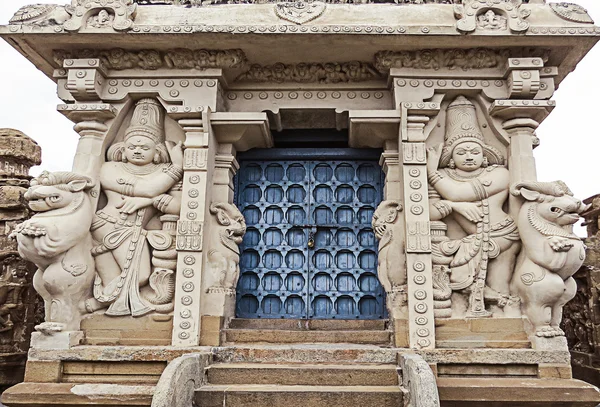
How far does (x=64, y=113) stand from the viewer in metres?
5.74

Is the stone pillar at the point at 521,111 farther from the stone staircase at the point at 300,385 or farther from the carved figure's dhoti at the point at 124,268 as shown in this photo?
the carved figure's dhoti at the point at 124,268

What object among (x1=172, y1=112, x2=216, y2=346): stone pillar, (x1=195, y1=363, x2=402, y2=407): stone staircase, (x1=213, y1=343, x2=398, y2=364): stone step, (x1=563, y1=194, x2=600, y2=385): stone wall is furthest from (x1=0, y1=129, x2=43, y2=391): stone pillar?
(x1=563, y1=194, x2=600, y2=385): stone wall

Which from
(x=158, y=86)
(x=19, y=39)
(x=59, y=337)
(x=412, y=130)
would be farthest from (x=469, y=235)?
(x=19, y=39)

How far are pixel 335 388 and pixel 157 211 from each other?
273 centimetres

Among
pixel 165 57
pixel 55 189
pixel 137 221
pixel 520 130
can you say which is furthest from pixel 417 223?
pixel 55 189

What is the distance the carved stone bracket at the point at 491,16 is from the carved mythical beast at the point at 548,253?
1.68 metres

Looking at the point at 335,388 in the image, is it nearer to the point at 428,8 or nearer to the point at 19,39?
the point at 428,8

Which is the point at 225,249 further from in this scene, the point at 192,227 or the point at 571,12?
the point at 571,12

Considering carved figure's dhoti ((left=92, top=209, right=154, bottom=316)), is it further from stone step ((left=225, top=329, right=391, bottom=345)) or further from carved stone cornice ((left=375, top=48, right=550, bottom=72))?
carved stone cornice ((left=375, top=48, right=550, bottom=72))

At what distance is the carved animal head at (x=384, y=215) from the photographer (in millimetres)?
5617

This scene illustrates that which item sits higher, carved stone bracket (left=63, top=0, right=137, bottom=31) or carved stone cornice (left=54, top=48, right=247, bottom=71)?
carved stone bracket (left=63, top=0, right=137, bottom=31)

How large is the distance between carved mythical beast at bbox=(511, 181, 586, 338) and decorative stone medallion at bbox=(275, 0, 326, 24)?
2.84 m

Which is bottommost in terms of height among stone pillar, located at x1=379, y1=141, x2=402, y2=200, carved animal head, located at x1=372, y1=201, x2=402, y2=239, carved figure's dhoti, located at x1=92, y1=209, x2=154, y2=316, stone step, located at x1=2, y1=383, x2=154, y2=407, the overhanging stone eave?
stone step, located at x1=2, y1=383, x2=154, y2=407

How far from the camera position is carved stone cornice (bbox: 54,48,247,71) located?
225 inches
